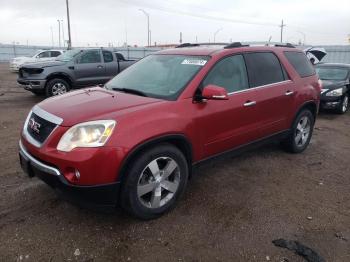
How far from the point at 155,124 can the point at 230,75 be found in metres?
1.42

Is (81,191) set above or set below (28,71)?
below

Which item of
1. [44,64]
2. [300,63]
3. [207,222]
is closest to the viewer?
[207,222]

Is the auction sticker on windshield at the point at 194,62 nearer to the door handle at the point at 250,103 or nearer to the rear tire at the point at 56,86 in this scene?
the door handle at the point at 250,103

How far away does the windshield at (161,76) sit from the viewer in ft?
12.7

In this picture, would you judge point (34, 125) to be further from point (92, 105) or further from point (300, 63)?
point (300, 63)

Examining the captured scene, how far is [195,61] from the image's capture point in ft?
13.5

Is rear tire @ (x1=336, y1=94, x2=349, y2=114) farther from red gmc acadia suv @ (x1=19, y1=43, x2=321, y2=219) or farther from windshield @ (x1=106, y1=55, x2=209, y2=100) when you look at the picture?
windshield @ (x1=106, y1=55, x2=209, y2=100)

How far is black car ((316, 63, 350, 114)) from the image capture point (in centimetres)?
977

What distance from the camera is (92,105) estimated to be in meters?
3.50

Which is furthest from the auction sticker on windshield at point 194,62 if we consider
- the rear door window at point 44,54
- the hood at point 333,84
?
the rear door window at point 44,54

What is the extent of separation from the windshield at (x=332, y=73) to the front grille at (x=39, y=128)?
951cm

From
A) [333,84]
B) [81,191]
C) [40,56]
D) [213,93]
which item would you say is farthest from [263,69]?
[40,56]

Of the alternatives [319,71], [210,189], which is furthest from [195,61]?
[319,71]

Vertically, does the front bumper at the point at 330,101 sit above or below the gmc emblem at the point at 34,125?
below
